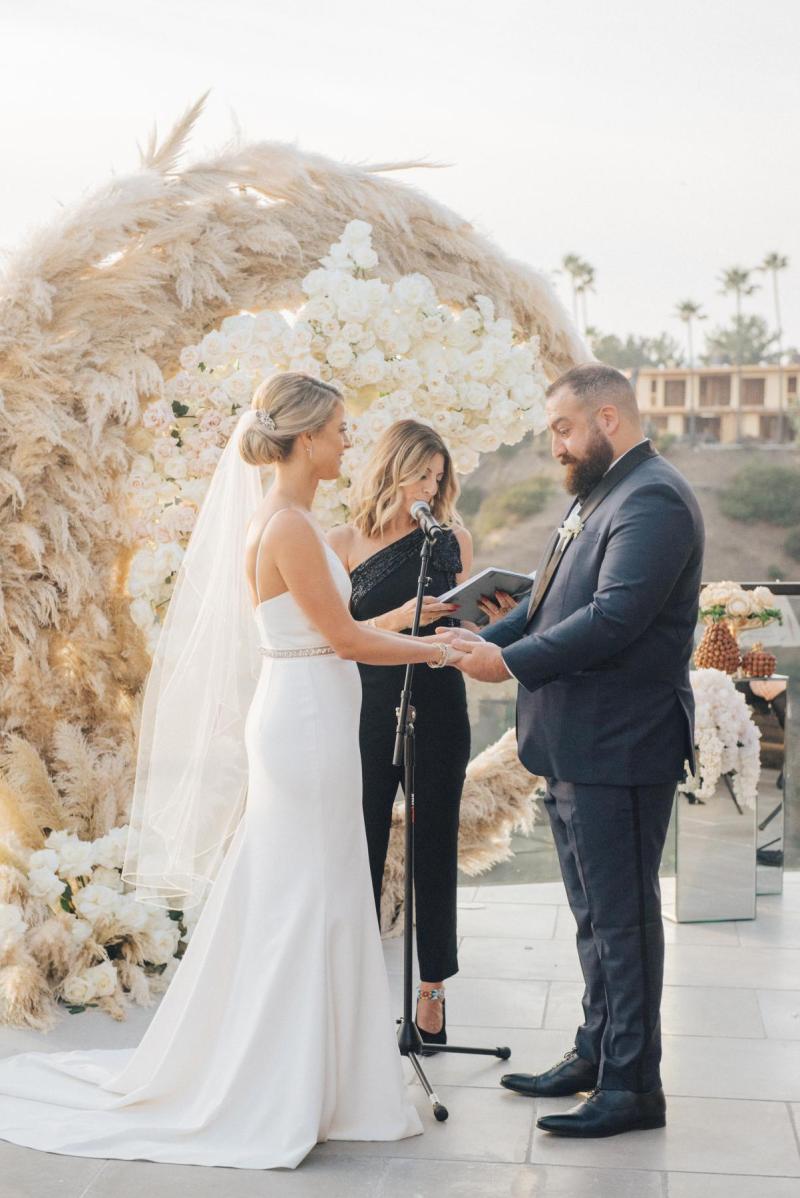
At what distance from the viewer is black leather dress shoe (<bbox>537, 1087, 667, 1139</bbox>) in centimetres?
356

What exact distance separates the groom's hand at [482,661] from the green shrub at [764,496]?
44.2 meters

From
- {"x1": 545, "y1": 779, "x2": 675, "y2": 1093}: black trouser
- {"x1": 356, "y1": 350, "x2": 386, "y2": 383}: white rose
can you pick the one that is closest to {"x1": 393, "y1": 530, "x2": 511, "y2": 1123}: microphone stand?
{"x1": 545, "y1": 779, "x2": 675, "y2": 1093}: black trouser

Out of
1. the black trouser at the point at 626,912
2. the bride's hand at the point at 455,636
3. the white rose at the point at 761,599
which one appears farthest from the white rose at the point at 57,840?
the white rose at the point at 761,599

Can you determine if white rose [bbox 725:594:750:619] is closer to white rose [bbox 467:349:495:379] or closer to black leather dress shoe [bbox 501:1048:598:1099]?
white rose [bbox 467:349:495:379]

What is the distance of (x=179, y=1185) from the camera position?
3.28 meters

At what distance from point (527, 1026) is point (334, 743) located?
1440 mm

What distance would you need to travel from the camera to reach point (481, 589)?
407 centimetres

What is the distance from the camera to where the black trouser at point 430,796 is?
425 cm

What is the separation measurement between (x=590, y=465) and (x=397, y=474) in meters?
0.75

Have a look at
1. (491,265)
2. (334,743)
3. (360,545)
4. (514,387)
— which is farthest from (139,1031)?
(491,265)

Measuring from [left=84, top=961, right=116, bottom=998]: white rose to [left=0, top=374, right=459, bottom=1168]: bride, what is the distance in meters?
0.66

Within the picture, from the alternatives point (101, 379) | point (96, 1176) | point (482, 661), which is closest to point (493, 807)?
point (482, 661)

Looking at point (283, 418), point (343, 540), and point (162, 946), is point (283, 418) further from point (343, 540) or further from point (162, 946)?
point (162, 946)

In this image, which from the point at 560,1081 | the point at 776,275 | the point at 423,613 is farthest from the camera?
the point at 776,275
